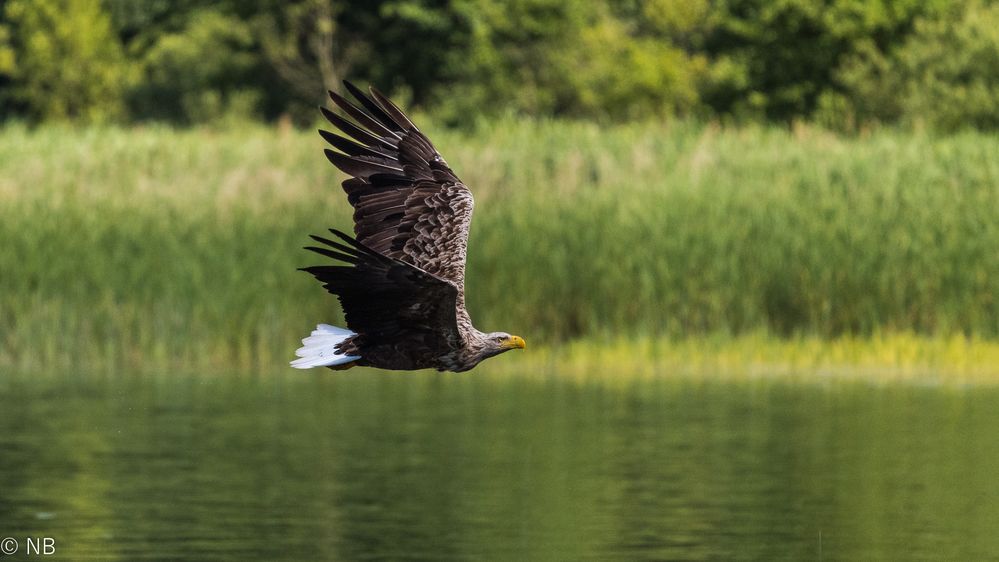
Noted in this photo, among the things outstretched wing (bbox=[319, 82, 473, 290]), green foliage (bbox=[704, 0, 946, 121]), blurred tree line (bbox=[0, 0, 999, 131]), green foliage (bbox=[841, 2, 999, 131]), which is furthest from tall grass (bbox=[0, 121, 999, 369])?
green foliage (bbox=[704, 0, 946, 121])

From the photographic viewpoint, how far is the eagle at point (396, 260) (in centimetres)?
1152

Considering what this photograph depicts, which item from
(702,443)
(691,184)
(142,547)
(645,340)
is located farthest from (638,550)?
(691,184)

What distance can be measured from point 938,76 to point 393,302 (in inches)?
1106

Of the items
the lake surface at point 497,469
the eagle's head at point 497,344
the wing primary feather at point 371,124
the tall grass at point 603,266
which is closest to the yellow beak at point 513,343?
the eagle's head at point 497,344

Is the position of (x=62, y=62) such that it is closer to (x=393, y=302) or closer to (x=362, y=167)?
(x=362, y=167)

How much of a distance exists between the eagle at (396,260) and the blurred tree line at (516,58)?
80.3 feet

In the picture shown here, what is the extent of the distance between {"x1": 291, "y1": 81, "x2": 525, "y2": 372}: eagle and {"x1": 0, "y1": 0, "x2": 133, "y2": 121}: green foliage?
44.4 m

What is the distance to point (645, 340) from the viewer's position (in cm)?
2469

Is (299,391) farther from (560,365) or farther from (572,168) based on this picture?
(572,168)

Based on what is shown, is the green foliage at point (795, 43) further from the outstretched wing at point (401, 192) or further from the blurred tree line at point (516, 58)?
the outstretched wing at point (401, 192)

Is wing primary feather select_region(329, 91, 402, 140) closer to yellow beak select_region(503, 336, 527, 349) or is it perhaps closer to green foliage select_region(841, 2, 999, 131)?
yellow beak select_region(503, 336, 527, 349)

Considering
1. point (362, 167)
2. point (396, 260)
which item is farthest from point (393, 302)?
point (362, 167)

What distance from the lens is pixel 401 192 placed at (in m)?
13.1

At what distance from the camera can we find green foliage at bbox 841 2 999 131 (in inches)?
1446
